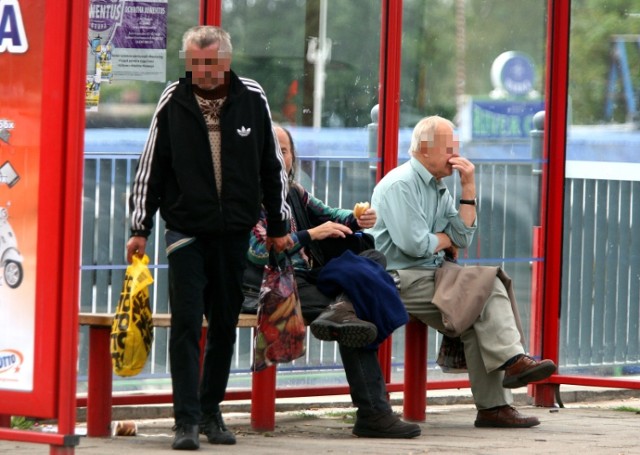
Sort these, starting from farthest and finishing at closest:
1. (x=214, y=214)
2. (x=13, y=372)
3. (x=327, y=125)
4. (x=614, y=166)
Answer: (x=614, y=166) → (x=327, y=125) → (x=214, y=214) → (x=13, y=372)

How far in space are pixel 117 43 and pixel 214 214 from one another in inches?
51.7

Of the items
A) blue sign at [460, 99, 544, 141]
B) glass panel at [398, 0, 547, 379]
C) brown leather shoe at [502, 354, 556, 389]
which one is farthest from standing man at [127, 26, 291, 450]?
blue sign at [460, 99, 544, 141]

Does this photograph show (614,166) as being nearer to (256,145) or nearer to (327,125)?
(327,125)

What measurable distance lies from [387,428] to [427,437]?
25 centimetres

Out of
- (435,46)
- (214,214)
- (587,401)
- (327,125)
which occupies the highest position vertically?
(435,46)

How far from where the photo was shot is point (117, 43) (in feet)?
21.3

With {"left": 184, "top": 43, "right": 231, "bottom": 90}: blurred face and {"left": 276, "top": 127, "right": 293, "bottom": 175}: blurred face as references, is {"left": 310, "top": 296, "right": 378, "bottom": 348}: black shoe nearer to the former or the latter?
{"left": 276, "top": 127, "right": 293, "bottom": 175}: blurred face

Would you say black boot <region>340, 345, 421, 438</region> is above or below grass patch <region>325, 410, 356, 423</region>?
above

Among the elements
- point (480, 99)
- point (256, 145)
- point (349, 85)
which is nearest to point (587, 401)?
point (480, 99)

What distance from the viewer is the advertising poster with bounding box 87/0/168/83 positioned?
6453 millimetres

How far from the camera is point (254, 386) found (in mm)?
6379

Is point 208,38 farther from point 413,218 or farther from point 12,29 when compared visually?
point 413,218

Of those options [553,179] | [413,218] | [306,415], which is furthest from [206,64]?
[553,179]

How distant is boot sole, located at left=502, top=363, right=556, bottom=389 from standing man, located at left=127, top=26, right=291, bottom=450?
4.84 ft
